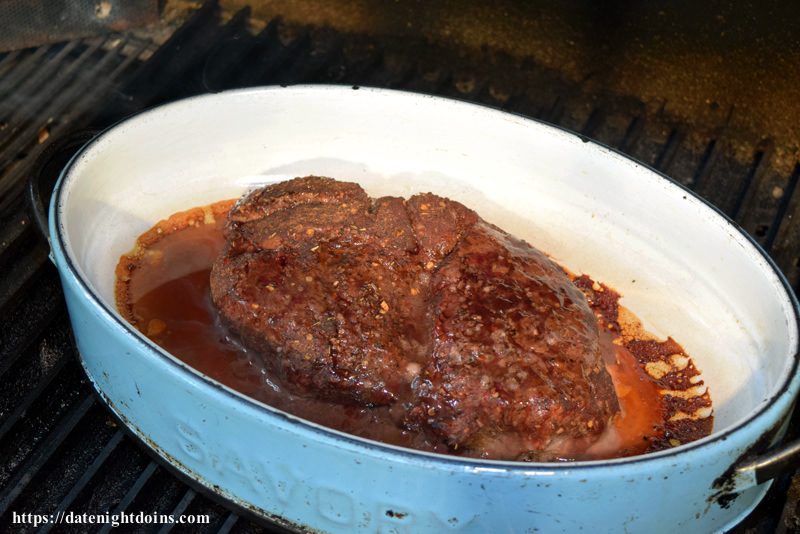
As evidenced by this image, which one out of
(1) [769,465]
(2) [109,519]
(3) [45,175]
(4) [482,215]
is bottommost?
(2) [109,519]

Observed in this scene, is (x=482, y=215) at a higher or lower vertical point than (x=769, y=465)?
higher

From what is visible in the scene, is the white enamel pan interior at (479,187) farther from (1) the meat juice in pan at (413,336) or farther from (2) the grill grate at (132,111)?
(2) the grill grate at (132,111)

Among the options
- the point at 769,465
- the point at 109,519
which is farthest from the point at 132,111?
the point at 769,465

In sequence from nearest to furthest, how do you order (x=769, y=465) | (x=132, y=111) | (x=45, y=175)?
(x=769, y=465) < (x=45, y=175) < (x=132, y=111)

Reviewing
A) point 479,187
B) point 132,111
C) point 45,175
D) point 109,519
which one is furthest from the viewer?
point 132,111

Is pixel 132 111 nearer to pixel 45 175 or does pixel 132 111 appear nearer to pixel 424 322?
pixel 45 175

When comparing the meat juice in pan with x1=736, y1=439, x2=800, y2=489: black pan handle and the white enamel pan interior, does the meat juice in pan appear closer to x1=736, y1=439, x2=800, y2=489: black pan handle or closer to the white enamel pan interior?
the white enamel pan interior

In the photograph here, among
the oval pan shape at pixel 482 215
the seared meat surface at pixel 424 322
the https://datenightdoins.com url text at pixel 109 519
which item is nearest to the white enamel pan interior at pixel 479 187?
the oval pan shape at pixel 482 215
